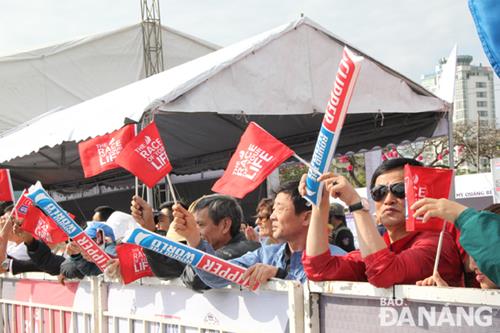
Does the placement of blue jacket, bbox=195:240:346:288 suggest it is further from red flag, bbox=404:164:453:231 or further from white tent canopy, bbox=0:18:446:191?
white tent canopy, bbox=0:18:446:191

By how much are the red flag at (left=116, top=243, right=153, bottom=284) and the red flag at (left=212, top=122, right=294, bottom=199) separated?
0.80 meters

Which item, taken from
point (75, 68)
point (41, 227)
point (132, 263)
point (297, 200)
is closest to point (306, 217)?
point (297, 200)

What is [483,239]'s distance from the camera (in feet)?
6.87

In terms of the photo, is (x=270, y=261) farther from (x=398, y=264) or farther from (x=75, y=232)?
(x=75, y=232)

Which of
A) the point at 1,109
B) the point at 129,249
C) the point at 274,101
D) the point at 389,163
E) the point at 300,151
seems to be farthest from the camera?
the point at 1,109

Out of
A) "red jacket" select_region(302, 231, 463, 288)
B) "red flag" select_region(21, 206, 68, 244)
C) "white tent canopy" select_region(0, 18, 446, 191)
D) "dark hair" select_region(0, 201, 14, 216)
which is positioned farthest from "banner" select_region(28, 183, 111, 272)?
"dark hair" select_region(0, 201, 14, 216)

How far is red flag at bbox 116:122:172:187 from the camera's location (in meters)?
4.94

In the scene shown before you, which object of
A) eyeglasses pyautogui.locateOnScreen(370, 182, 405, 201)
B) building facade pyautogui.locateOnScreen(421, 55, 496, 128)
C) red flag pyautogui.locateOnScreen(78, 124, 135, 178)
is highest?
building facade pyautogui.locateOnScreen(421, 55, 496, 128)

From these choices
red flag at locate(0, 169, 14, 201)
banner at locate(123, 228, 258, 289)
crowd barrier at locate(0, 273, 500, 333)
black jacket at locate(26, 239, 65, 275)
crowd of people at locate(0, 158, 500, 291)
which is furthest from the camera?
red flag at locate(0, 169, 14, 201)

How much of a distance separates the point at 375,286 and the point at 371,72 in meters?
5.27

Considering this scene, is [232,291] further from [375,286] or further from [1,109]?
[1,109]

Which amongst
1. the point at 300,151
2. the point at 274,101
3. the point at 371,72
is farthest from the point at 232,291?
the point at 300,151

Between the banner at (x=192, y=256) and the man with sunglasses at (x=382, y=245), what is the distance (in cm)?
54

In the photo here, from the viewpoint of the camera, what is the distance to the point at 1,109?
20078 mm
